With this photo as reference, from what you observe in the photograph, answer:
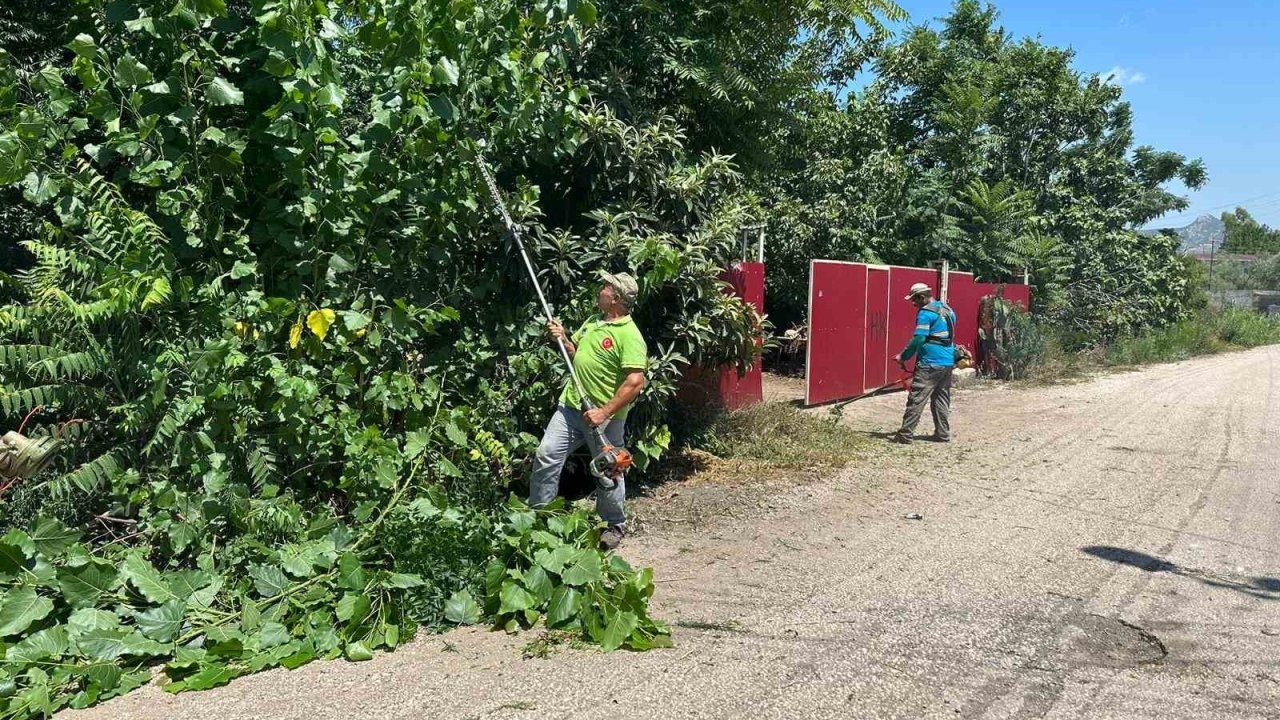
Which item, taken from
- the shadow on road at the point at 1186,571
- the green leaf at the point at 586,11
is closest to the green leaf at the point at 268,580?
the green leaf at the point at 586,11

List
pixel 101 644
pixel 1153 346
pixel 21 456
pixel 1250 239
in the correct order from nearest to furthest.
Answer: pixel 101 644
pixel 21 456
pixel 1153 346
pixel 1250 239

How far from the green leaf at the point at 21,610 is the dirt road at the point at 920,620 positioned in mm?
518

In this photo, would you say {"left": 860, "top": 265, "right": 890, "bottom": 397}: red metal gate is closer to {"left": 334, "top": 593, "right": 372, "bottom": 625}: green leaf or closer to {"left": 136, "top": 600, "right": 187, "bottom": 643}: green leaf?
{"left": 334, "top": 593, "right": 372, "bottom": 625}: green leaf

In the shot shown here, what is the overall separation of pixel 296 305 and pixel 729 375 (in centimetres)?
528

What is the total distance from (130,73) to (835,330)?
9.38 metres

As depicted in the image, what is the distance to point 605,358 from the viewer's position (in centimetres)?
532

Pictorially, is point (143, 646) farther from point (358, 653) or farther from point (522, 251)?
point (522, 251)

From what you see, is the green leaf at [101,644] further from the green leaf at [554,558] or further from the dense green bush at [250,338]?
the green leaf at [554,558]

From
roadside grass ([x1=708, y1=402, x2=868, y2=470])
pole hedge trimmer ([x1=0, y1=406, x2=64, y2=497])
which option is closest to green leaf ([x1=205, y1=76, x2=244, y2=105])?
pole hedge trimmer ([x1=0, y1=406, x2=64, y2=497])

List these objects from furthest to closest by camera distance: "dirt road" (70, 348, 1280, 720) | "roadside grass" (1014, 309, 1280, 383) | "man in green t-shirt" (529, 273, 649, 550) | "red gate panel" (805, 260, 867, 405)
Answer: "roadside grass" (1014, 309, 1280, 383)
"red gate panel" (805, 260, 867, 405)
"man in green t-shirt" (529, 273, 649, 550)
"dirt road" (70, 348, 1280, 720)

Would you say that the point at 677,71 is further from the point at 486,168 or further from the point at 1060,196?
the point at 1060,196

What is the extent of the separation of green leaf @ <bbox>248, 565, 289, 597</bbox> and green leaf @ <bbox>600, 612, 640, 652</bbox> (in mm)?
1565

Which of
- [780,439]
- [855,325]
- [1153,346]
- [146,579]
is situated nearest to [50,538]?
[146,579]

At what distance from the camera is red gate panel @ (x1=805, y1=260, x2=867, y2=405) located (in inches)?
465
